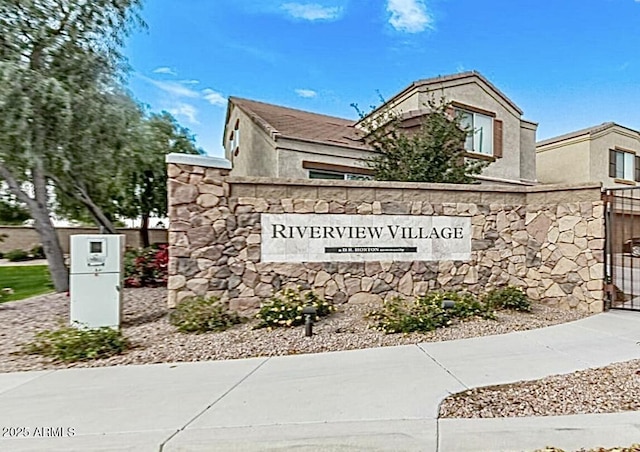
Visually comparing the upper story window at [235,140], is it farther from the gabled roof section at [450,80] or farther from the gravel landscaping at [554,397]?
the gravel landscaping at [554,397]

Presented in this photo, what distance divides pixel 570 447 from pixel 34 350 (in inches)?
239

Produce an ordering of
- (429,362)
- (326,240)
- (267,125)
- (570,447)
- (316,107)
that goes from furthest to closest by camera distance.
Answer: (316,107) < (267,125) < (326,240) < (429,362) < (570,447)

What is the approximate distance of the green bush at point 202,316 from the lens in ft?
20.5

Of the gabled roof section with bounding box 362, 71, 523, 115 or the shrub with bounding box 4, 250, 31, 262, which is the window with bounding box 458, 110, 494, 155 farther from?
the shrub with bounding box 4, 250, 31, 262

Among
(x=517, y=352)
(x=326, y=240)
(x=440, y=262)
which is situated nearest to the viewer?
(x=517, y=352)

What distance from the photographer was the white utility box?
237 inches

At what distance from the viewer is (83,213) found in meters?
15.8

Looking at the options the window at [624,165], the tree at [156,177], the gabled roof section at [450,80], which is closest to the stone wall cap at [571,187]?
the gabled roof section at [450,80]

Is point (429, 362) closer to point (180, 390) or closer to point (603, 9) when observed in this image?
point (180, 390)

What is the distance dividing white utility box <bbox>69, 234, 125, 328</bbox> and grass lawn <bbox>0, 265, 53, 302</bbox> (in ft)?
16.1

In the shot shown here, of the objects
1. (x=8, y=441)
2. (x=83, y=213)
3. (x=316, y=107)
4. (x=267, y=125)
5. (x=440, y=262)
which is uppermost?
(x=316, y=107)

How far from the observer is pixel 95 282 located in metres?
6.12

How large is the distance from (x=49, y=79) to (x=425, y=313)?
8.90 meters

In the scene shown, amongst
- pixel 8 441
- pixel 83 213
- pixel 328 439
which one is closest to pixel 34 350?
pixel 8 441
